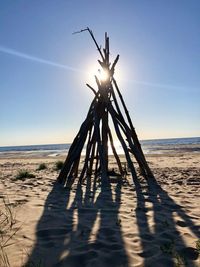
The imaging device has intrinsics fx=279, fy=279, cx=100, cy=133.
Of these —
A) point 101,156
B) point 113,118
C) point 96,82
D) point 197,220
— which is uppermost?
point 96,82

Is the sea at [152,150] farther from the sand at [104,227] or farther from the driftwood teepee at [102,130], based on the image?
the sand at [104,227]

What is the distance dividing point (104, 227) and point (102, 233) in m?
0.26

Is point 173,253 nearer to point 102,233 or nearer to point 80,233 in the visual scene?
point 102,233

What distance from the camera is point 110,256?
3252 mm

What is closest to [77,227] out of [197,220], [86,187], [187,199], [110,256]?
[110,256]

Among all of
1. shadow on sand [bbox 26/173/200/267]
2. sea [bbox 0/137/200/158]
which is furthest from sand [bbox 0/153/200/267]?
sea [bbox 0/137/200/158]

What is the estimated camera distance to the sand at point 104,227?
3.21 metres

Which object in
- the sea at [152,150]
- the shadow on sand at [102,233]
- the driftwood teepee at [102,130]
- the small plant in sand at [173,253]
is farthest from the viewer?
the sea at [152,150]

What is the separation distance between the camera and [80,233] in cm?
400

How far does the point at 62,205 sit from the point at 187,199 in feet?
9.01

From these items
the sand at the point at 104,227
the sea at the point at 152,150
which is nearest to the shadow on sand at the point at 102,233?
the sand at the point at 104,227

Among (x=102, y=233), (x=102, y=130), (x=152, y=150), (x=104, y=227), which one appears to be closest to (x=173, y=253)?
(x=102, y=233)

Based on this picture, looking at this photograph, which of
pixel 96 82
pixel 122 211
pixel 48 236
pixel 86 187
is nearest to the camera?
pixel 48 236

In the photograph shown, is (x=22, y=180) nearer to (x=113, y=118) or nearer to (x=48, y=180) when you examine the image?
(x=48, y=180)
